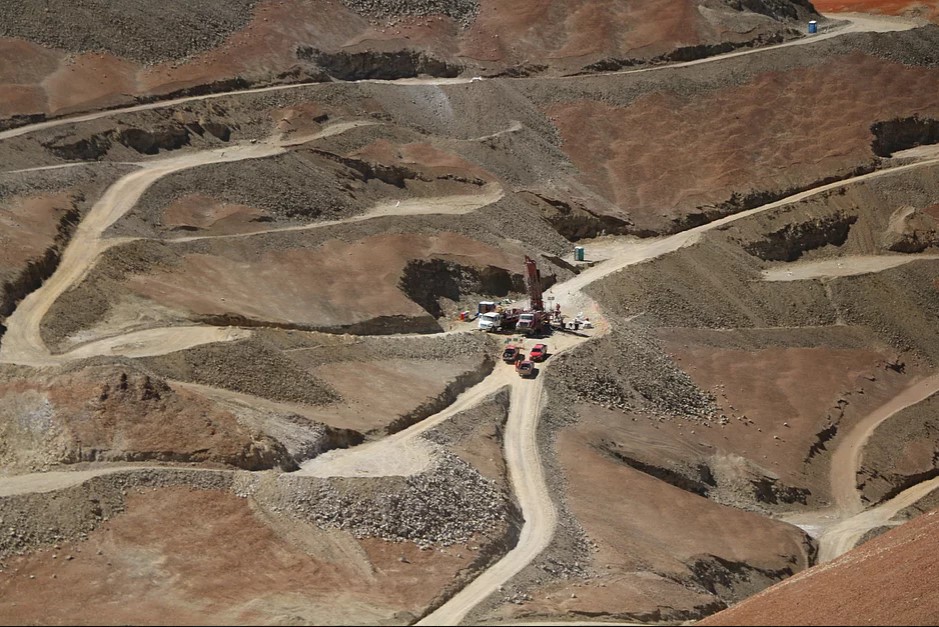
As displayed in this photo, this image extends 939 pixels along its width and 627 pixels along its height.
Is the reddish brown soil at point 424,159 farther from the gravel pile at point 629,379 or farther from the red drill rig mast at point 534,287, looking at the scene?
the gravel pile at point 629,379

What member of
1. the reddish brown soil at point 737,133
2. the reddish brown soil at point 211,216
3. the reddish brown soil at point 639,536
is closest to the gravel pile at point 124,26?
the reddish brown soil at point 211,216

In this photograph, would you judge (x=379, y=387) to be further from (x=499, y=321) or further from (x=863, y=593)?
(x=863, y=593)

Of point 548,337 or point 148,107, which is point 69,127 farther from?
point 548,337

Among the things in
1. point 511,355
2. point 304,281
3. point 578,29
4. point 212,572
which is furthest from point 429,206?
point 212,572

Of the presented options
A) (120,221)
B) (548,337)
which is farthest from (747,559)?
(120,221)

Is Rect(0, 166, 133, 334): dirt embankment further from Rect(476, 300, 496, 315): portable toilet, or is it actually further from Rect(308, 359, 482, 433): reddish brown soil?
Rect(476, 300, 496, 315): portable toilet
